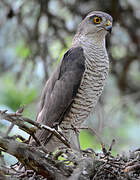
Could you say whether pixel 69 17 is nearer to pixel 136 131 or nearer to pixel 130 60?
pixel 130 60

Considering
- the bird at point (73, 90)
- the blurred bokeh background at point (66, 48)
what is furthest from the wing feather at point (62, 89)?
the blurred bokeh background at point (66, 48)

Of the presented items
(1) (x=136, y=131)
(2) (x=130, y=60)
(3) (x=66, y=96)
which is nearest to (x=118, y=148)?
(1) (x=136, y=131)

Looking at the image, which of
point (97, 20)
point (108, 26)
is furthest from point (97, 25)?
point (108, 26)

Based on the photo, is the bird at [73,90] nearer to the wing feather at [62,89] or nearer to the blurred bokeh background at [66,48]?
the wing feather at [62,89]

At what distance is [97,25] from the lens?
4.75 meters

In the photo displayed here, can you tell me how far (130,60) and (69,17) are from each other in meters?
1.20

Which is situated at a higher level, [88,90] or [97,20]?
[97,20]

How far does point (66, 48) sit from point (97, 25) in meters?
1.06

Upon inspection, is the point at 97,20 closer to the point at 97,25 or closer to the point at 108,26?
the point at 97,25

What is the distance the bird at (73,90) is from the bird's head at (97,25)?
41 millimetres

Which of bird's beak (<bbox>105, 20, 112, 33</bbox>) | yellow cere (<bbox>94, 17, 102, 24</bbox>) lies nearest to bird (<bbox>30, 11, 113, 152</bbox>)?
bird's beak (<bbox>105, 20, 112, 33</bbox>)

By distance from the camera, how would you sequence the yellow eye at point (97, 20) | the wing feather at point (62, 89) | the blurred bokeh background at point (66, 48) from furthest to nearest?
the blurred bokeh background at point (66, 48), the yellow eye at point (97, 20), the wing feather at point (62, 89)

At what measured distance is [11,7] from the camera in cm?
573

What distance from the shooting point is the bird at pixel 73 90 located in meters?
4.16
